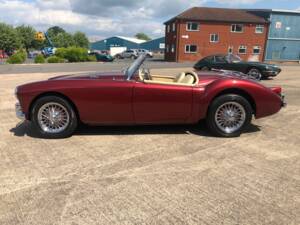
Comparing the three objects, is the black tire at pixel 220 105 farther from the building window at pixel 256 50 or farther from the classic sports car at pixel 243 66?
the building window at pixel 256 50

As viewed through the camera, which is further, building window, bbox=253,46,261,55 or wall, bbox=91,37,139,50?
wall, bbox=91,37,139,50

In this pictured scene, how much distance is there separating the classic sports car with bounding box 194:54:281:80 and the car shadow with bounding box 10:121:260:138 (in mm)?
8594

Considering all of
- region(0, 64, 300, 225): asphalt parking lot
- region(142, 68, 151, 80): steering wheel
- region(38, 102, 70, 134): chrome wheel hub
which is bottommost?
region(0, 64, 300, 225): asphalt parking lot

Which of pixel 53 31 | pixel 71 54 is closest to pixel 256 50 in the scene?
pixel 71 54

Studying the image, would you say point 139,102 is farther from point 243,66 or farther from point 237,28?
point 237,28

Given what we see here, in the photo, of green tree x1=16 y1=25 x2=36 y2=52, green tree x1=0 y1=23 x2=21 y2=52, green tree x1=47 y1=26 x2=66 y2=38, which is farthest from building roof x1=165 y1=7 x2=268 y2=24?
green tree x1=47 y1=26 x2=66 y2=38

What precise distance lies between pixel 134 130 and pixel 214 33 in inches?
1456

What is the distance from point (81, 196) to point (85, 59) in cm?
3617

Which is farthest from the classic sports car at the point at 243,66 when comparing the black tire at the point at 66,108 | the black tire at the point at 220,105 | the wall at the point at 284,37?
the wall at the point at 284,37

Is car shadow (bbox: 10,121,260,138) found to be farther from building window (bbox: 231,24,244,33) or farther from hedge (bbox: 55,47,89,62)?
building window (bbox: 231,24,244,33)

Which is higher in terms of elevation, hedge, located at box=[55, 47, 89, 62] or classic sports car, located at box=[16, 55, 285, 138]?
classic sports car, located at box=[16, 55, 285, 138]

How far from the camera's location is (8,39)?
61625 millimetres

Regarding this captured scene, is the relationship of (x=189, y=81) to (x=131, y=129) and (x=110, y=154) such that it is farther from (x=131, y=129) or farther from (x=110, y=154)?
(x=110, y=154)

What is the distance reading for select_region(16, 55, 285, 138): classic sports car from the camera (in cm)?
445
